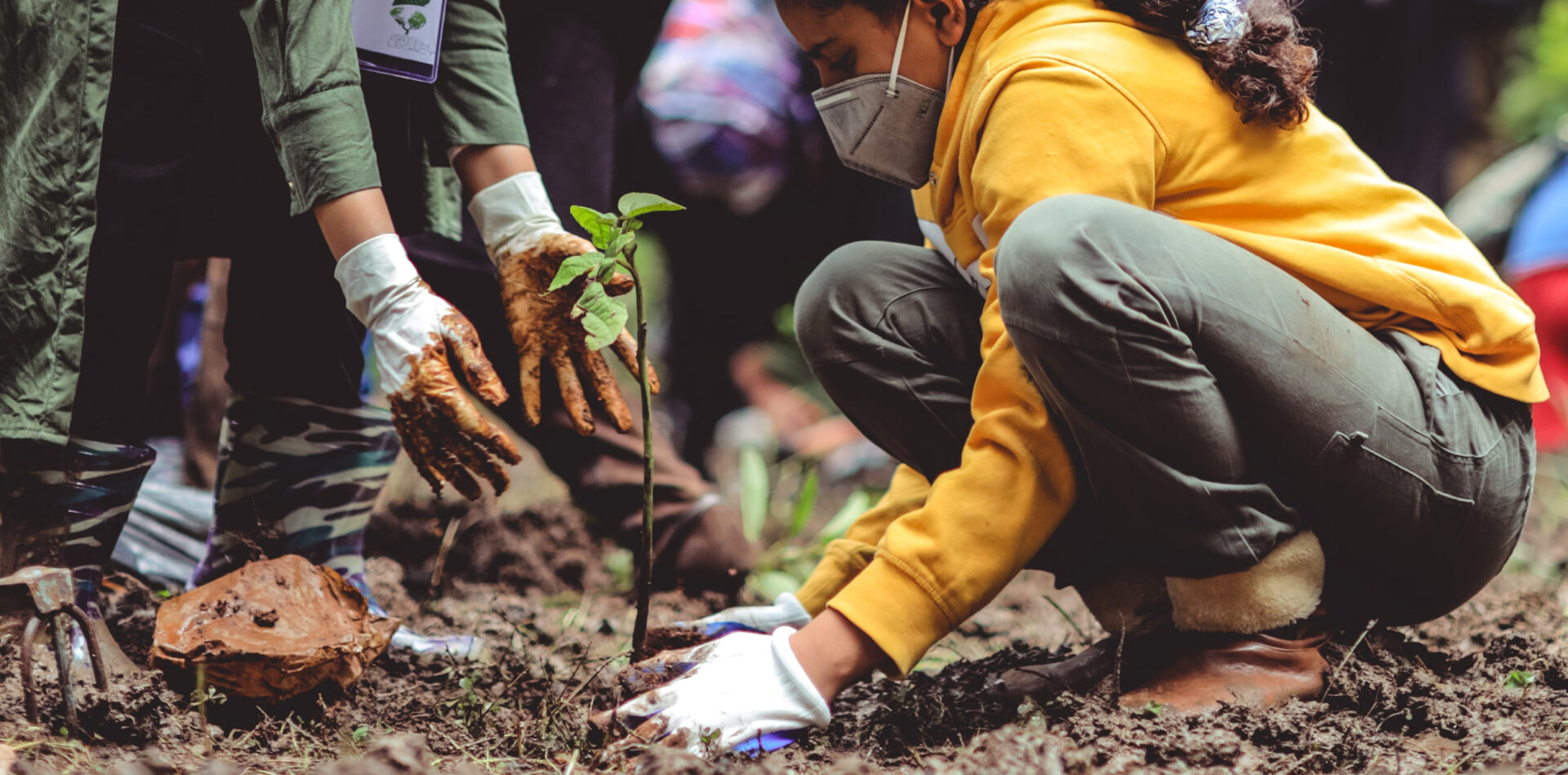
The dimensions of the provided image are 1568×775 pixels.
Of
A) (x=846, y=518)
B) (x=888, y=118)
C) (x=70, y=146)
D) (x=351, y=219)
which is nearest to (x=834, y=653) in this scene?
(x=888, y=118)

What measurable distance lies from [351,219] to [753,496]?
1466mm

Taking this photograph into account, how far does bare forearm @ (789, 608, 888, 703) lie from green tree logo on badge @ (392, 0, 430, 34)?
1055 millimetres

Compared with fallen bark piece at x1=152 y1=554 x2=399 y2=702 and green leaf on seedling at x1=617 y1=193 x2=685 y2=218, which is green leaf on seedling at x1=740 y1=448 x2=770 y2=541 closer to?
fallen bark piece at x1=152 y1=554 x2=399 y2=702

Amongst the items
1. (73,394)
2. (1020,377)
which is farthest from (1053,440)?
(73,394)

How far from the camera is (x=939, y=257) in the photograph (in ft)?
6.06

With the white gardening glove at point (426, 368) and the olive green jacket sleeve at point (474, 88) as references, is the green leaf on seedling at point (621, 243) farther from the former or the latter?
the olive green jacket sleeve at point (474, 88)

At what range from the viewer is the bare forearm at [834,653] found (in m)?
1.34

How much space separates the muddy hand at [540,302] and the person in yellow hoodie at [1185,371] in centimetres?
40

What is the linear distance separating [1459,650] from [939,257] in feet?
3.25

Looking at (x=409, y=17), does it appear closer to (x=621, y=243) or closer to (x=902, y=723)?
(x=621, y=243)

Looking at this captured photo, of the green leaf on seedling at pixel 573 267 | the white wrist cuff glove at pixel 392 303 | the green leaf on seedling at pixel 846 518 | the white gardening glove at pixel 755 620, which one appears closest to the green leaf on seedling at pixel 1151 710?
the white gardening glove at pixel 755 620

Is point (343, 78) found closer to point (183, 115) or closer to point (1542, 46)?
point (183, 115)

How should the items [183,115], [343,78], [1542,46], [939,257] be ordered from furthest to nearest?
[1542,46] < [939,257] < [183,115] < [343,78]

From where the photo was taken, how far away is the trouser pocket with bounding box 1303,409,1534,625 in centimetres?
134
